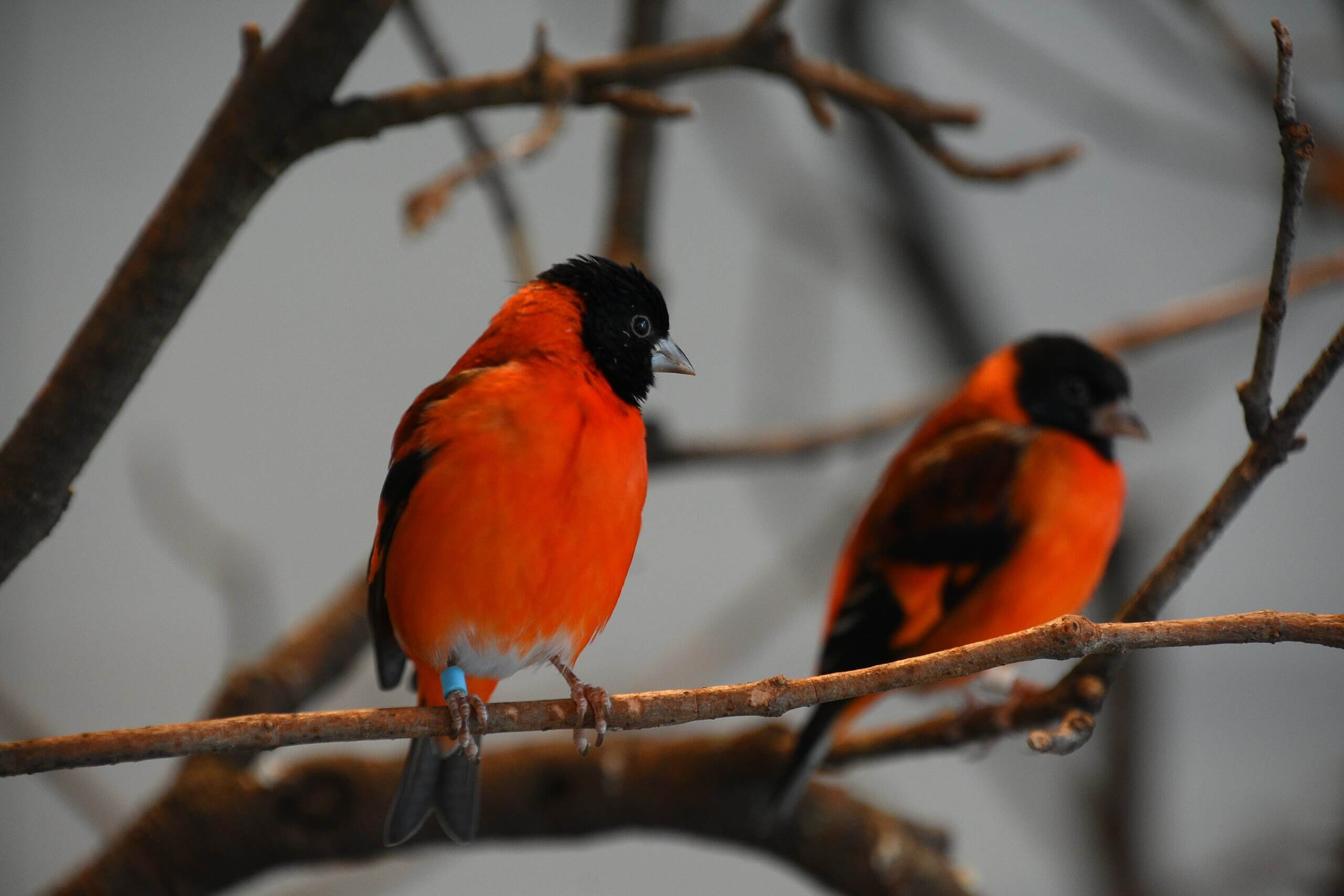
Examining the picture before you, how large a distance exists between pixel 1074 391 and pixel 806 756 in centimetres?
89

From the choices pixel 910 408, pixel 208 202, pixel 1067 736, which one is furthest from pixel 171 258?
pixel 910 408

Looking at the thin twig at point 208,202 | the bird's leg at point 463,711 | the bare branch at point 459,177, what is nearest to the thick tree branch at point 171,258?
the thin twig at point 208,202

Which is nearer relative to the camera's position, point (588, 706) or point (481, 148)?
point (588, 706)

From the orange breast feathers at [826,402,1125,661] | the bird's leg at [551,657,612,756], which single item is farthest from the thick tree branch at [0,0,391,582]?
the orange breast feathers at [826,402,1125,661]

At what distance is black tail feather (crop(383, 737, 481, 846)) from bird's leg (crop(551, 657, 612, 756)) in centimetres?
20

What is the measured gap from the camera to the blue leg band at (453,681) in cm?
105

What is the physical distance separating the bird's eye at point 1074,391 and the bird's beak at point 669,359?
1.15m

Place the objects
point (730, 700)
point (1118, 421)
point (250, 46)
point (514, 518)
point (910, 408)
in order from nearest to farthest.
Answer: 1. point (730, 700)
2. point (514, 518)
3. point (250, 46)
4. point (1118, 421)
5. point (910, 408)

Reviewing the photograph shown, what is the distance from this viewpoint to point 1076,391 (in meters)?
2.12

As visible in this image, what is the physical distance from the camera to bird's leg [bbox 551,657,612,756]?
991 mm

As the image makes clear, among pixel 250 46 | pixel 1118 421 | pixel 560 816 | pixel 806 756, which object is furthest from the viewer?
pixel 1118 421

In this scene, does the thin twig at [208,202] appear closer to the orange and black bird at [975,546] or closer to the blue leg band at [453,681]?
the blue leg band at [453,681]

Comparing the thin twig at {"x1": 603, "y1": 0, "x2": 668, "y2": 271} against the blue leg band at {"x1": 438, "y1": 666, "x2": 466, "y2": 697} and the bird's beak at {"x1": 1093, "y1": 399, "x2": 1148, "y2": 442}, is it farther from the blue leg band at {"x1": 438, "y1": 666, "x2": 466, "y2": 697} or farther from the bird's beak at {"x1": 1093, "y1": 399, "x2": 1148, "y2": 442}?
the blue leg band at {"x1": 438, "y1": 666, "x2": 466, "y2": 697}

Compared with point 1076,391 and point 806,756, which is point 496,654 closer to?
point 806,756
